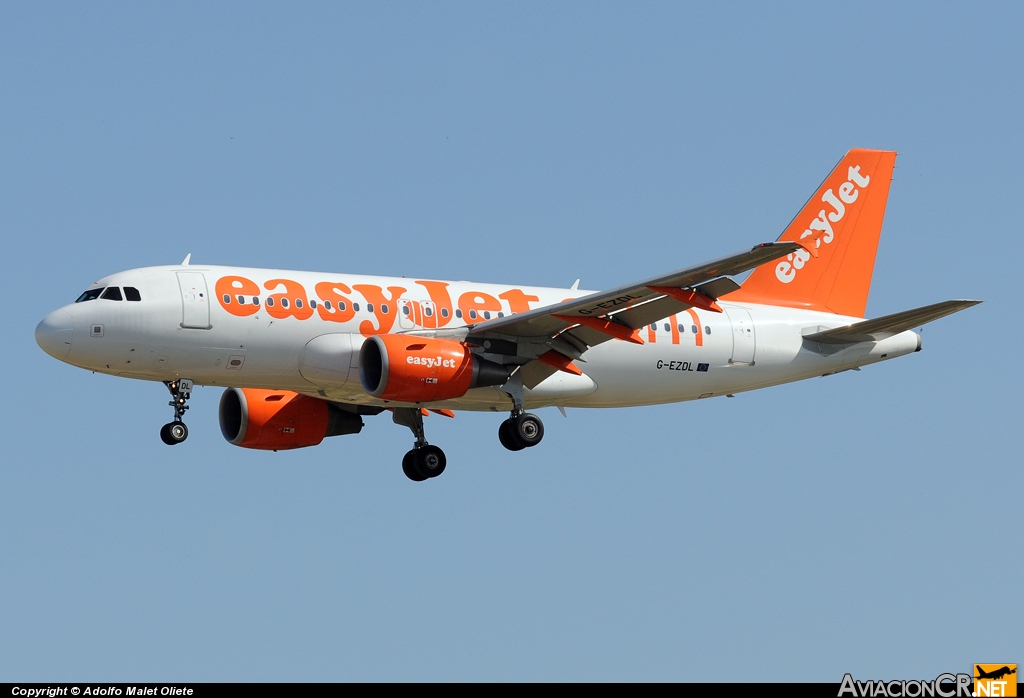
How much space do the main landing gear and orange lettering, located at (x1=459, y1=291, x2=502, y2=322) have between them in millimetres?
7341

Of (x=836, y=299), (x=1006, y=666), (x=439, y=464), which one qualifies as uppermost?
(x=836, y=299)

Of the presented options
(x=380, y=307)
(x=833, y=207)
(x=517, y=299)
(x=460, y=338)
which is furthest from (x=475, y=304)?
(x=833, y=207)

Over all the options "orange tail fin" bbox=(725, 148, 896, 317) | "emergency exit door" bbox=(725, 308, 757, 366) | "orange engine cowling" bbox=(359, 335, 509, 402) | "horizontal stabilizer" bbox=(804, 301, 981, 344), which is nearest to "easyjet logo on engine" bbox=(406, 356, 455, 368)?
"orange engine cowling" bbox=(359, 335, 509, 402)

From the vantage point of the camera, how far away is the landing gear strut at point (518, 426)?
131ft

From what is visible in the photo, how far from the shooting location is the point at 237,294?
37.9 metres

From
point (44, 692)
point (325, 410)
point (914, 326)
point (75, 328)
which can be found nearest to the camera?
point (44, 692)

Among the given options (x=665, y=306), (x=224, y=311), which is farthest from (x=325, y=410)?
(x=665, y=306)

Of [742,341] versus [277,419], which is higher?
[742,341]

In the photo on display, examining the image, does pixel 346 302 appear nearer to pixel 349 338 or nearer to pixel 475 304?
pixel 349 338

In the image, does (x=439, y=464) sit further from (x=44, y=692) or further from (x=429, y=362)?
(x=44, y=692)

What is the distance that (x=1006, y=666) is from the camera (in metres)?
29.2

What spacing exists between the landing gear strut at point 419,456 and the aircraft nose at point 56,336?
998 cm

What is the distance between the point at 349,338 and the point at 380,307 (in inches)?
57.2

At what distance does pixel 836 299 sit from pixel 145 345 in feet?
67.1
